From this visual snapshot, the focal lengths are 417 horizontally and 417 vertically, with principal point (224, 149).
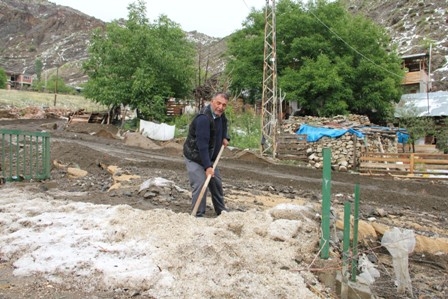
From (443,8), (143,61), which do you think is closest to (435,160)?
(143,61)

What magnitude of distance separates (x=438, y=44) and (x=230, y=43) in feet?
115

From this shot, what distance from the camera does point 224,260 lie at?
131 inches

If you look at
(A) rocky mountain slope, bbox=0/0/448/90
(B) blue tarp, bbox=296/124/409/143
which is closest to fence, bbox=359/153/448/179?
(B) blue tarp, bbox=296/124/409/143

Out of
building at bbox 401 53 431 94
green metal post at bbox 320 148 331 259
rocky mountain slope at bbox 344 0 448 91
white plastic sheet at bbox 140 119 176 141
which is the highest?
rocky mountain slope at bbox 344 0 448 91

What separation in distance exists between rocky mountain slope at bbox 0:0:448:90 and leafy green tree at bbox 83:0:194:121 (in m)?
30.1

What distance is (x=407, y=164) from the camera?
1519 cm

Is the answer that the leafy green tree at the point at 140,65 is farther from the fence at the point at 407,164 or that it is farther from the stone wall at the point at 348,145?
the fence at the point at 407,164

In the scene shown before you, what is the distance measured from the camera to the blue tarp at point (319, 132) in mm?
18047

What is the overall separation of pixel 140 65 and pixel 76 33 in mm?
Result: 129988

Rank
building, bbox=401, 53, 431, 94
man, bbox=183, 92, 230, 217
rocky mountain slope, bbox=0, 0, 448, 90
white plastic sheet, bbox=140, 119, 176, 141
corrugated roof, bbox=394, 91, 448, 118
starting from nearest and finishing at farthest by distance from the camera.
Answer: man, bbox=183, 92, 230, 217 → white plastic sheet, bbox=140, 119, 176, 141 → corrugated roof, bbox=394, 91, 448, 118 → building, bbox=401, 53, 431, 94 → rocky mountain slope, bbox=0, 0, 448, 90

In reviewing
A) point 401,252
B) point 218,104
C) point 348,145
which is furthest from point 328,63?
point 401,252

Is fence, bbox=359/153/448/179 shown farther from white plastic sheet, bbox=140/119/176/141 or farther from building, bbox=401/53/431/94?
building, bbox=401/53/431/94

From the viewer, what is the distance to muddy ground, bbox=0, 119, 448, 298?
160 inches

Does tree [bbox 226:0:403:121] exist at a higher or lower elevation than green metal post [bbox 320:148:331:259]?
higher
